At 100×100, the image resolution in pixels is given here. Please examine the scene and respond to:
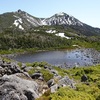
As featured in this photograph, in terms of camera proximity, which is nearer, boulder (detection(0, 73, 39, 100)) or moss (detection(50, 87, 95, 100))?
moss (detection(50, 87, 95, 100))

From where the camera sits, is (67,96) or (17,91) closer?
(67,96)

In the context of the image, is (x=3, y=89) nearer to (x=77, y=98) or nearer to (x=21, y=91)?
(x=21, y=91)

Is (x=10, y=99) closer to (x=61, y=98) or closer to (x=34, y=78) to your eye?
(x=61, y=98)

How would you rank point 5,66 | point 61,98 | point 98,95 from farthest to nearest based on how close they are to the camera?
point 5,66 → point 98,95 → point 61,98

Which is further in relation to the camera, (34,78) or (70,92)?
(34,78)

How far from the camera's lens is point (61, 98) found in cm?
2202

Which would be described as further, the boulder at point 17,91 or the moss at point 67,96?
the boulder at point 17,91

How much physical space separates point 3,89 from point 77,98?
7.96 m

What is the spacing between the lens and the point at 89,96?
2477 cm

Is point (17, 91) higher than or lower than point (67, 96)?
lower

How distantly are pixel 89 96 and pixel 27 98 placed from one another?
6.37 metres

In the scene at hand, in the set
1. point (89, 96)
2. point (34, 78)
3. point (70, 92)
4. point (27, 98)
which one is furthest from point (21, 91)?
point (34, 78)


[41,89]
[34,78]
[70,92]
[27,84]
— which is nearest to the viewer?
[70,92]

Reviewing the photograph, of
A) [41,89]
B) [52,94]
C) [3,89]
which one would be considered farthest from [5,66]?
[52,94]
